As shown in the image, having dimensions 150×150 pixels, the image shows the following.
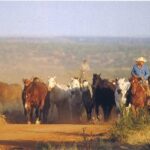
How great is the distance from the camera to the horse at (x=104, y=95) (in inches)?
1181

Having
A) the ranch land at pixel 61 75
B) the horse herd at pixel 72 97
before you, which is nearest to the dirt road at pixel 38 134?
the ranch land at pixel 61 75

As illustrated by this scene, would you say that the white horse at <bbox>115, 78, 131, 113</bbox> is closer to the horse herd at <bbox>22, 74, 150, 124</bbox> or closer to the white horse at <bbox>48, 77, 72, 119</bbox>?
the horse herd at <bbox>22, 74, 150, 124</bbox>

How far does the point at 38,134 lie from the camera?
23.1 metres

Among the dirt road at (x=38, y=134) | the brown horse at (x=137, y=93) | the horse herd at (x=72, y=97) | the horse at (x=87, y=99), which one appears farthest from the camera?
the horse at (x=87, y=99)

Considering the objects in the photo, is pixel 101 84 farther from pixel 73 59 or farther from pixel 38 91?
pixel 73 59

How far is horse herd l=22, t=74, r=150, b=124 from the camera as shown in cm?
2922

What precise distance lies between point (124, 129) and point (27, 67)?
49137 mm

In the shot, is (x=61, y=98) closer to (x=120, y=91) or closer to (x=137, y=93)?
(x=120, y=91)

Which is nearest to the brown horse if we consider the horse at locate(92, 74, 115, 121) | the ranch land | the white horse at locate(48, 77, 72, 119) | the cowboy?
the cowboy

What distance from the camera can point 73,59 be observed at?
7675cm

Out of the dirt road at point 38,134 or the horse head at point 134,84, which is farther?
the horse head at point 134,84

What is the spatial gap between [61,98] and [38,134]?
8.33m

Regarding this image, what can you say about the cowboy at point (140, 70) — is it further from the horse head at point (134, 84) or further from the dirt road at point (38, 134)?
the dirt road at point (38, 134)

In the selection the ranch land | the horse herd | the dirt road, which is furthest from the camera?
the horse herd
